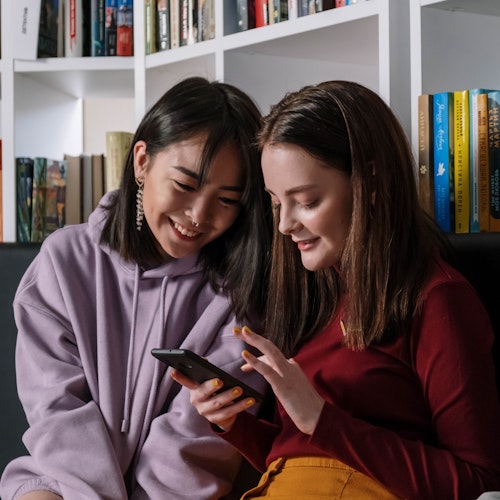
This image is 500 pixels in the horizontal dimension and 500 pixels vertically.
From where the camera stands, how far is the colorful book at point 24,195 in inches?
94.0

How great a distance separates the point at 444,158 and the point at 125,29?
3.35 feet

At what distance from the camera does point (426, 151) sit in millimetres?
1688

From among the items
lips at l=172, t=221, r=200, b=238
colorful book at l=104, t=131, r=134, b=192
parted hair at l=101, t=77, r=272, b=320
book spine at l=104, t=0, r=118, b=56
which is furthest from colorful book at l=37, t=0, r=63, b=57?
lips at l=172, t=221, r=200, b=238

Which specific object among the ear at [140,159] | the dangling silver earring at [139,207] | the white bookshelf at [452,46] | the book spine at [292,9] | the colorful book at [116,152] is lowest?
the dangling silver earring at [139,207]

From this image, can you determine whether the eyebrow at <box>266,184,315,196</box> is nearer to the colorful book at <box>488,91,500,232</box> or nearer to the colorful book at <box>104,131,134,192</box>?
the colorful book at <box>488,91,500,232</box>

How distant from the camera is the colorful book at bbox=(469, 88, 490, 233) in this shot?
1627mm

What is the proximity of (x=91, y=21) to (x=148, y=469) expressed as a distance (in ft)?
3.93

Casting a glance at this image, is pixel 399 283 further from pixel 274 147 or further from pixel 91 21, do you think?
pixel 91 21

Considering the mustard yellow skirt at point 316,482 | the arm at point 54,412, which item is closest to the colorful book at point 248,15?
the arm at point 54,412

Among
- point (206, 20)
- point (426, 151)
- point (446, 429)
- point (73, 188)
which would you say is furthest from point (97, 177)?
point (446, 429)

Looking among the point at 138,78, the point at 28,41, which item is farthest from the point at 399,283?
the point at 28,41

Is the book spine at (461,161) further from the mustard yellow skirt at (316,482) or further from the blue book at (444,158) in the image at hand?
the mustard yellow skirt at (316,482)

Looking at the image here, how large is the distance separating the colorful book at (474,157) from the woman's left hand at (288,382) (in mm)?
483

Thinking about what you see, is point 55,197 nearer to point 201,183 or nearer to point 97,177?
point 97,177
